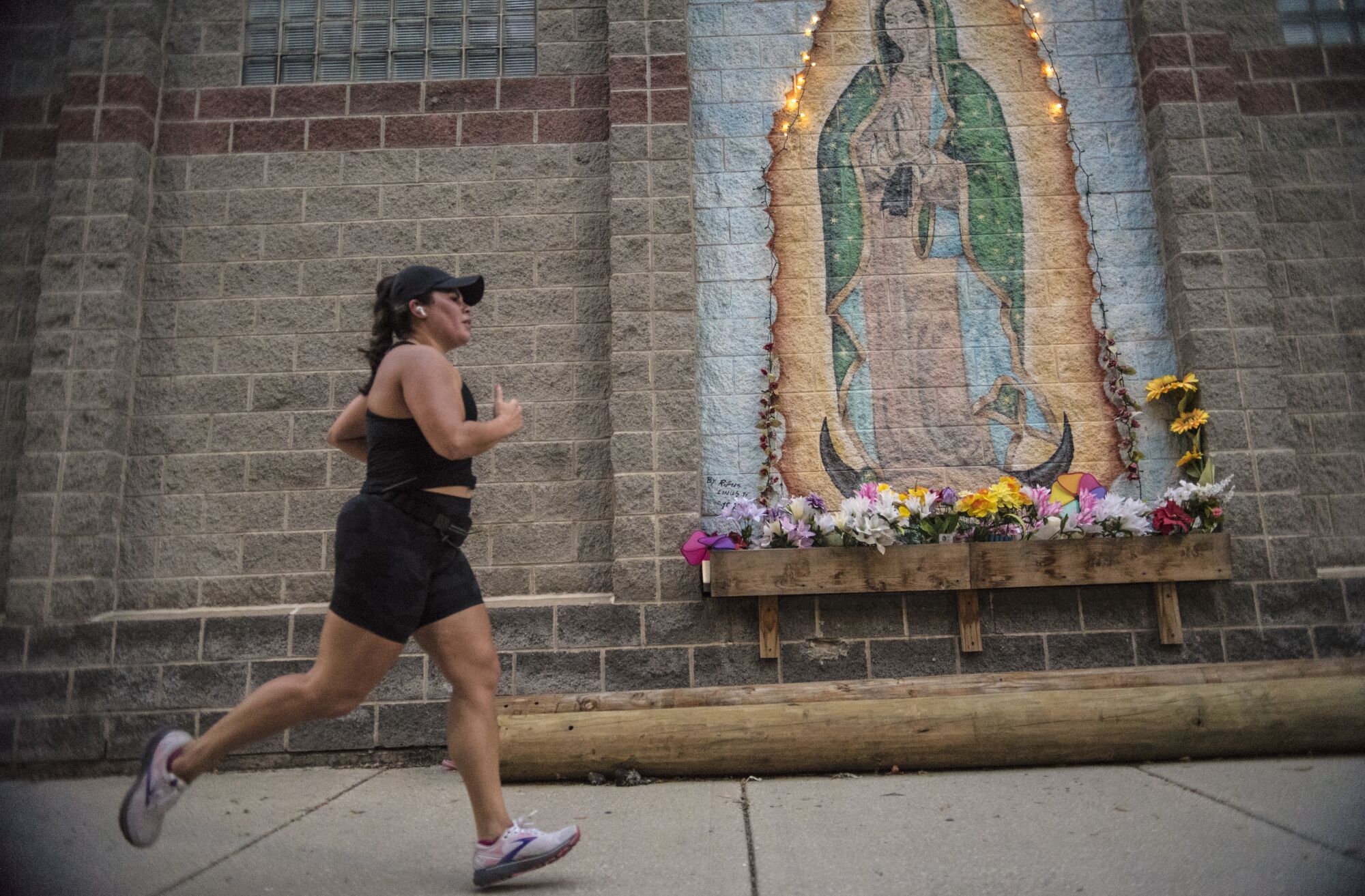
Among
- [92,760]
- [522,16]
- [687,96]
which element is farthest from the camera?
[522,16]

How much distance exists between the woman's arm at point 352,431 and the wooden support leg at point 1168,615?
420 cm

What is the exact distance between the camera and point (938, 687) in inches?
174

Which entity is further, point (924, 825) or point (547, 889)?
point (924, 825)

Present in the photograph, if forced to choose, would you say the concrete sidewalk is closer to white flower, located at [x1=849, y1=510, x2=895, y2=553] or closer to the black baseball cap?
white flower, located at [x1=849, y1=510, x2=895, y2=553]

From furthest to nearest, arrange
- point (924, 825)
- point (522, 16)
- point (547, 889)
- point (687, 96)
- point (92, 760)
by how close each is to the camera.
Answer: point (522, 16) → point (687, 96) → point (92, 760) → point (924, 825) → point (547, 889)

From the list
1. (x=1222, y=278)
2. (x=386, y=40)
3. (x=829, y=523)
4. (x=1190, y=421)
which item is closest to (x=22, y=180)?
(x=386, y=40)

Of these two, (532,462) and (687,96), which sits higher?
(687,96)

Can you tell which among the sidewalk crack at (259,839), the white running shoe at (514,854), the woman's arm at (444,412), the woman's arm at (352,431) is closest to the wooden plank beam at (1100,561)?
the white running shoe at (514,854)

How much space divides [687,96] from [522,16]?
1.36 m

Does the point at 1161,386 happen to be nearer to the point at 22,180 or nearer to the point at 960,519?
the point at 960,519

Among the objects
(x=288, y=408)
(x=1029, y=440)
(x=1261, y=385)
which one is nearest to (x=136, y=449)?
(x=288, y=408)

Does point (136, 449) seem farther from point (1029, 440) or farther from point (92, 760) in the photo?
point (1029, 440)

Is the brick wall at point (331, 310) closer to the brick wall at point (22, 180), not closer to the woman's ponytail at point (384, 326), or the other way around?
the brick wall at point (22, 180)

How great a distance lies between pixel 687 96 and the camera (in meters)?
5.69
